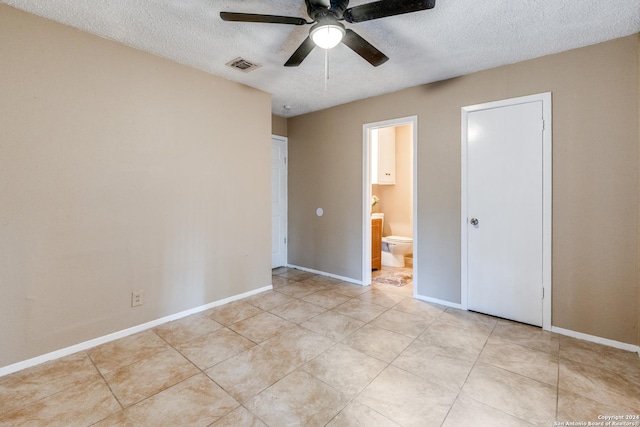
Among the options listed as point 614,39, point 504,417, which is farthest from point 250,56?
point 504,417

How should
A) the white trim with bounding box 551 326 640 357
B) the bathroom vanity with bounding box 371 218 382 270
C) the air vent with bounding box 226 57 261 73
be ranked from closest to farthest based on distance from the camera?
the white trim with bounding box 551 326 640 357, the air vent with bounding box 226 57 261 73, the bathroom vanity with bounding box 371 218 382 270

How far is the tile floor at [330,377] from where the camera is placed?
158 centimetres

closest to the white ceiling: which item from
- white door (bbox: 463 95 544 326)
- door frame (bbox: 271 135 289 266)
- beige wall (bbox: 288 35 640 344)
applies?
beige wall (bbox: 288 35 640 344)

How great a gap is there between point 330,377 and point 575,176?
255cm

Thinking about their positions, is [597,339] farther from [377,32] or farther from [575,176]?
[377,32]

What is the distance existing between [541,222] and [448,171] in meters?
0.95

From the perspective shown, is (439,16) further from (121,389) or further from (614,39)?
(121,389)

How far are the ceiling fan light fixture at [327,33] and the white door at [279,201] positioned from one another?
2.82 m

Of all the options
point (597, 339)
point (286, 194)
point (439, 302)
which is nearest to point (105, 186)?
point (286, 194)

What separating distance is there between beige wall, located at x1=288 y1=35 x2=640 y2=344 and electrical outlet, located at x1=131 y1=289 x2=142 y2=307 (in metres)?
2.83

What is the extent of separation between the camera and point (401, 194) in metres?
5.43

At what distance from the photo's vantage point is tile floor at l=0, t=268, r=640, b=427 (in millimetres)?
1576

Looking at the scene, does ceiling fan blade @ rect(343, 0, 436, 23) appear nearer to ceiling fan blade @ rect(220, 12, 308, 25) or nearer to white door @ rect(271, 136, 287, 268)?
ceiling fan blade @ rect(220, 12, 308, 25)

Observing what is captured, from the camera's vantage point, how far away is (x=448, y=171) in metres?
3.09
